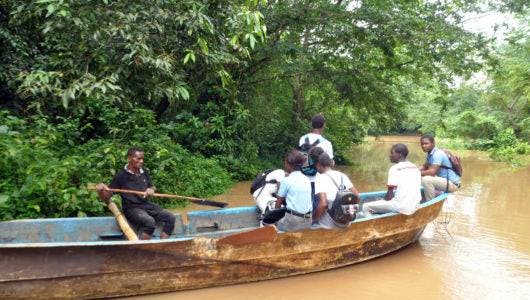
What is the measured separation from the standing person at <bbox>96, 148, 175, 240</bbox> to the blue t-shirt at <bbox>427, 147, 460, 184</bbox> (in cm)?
394

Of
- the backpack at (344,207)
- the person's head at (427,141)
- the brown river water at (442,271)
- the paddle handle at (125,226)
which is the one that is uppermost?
the person's head at (427,141)

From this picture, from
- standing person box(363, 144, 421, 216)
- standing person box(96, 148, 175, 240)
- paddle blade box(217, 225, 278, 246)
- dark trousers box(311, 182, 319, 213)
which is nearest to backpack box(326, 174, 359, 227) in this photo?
dark trousers box(311, 182, 319, 213)

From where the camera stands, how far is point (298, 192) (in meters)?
5.04

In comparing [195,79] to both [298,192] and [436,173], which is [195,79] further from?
[298,192]

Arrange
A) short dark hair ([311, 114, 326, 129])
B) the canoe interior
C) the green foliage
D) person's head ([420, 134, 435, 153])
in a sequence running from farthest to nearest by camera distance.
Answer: person's head ([420, 134, 435, 153]) < short dark hair ([311, 114, 326, 129]) < the green foliage < the canoe interior

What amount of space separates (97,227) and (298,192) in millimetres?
2376

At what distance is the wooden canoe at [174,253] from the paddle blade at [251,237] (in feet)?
0.04

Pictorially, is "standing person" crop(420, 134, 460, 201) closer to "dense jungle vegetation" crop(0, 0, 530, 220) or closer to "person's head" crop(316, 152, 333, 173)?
"person's head" crop(316, 152, 333, 173)

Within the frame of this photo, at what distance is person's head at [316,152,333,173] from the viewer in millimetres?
5180

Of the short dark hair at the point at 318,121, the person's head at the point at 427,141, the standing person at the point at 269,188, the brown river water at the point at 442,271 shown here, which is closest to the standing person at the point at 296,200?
the standing person at the point at 269,188

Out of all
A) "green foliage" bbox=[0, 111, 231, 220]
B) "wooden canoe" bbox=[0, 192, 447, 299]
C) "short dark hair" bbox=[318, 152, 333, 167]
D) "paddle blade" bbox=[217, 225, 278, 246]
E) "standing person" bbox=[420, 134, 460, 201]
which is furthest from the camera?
"standing person" bbox=[420, 134, 460, 201]

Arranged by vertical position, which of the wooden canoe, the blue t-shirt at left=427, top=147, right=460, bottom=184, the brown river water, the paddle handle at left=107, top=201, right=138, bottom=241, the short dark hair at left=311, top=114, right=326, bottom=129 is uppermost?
the short dark hair at left=311, top=114, right=326, bottom=129

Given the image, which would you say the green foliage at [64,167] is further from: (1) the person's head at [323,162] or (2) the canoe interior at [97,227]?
(1) the person's head at [323,162]

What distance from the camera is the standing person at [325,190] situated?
5.11m
